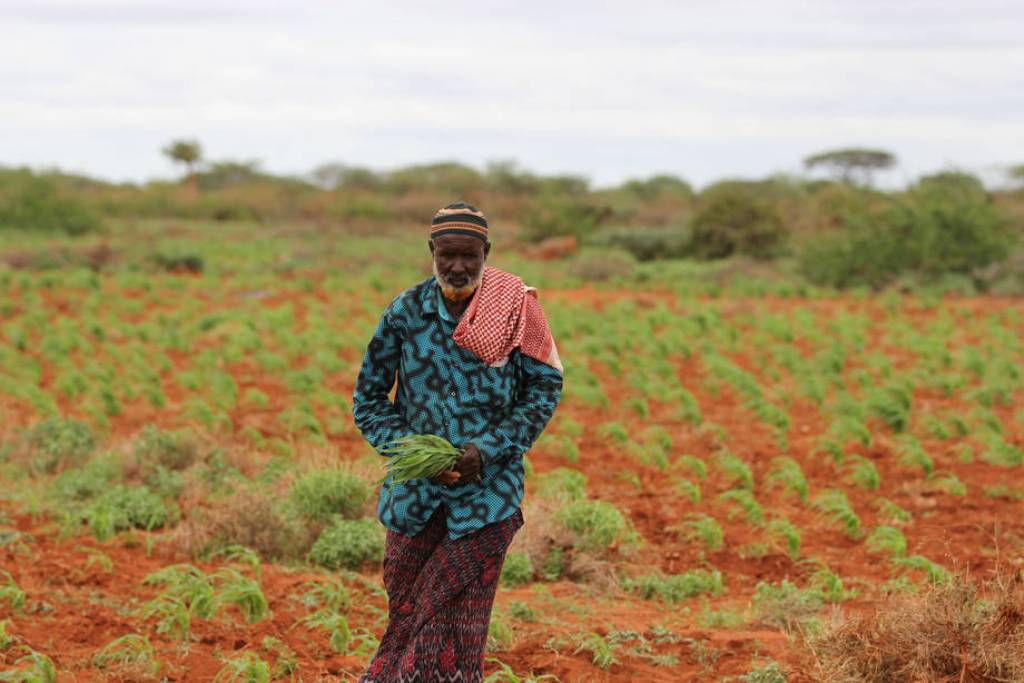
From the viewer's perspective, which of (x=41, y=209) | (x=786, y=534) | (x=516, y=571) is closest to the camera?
(x=516, y=571)

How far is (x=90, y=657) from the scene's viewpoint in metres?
4.73

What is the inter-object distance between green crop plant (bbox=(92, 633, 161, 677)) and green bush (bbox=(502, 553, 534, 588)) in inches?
79.3

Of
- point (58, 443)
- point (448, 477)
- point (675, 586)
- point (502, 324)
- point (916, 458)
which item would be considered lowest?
point (675, 586)

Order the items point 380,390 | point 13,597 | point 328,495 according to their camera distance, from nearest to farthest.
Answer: point 380,390 → point 13,597 → point 328,495

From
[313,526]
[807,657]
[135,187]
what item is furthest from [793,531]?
[135,187]

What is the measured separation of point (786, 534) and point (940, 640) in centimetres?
295

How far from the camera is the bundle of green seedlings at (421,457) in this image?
11.2 feet

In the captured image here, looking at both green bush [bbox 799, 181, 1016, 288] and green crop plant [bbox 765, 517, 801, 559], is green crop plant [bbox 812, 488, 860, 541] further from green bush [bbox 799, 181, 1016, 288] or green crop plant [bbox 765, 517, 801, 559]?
green bush [bbox 799, 181, 1016, 288]

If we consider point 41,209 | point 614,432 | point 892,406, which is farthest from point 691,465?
point 41,209

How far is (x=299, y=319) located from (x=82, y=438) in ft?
23.9

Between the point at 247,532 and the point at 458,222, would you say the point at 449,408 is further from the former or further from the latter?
the point at 247,532

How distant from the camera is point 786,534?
7.04m

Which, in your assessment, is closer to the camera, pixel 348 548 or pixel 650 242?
pixel 348 548

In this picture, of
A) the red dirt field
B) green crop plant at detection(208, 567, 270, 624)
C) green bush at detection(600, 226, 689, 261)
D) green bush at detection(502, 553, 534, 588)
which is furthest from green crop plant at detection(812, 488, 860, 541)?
green bush at detection(600, 226, 689, 261)
